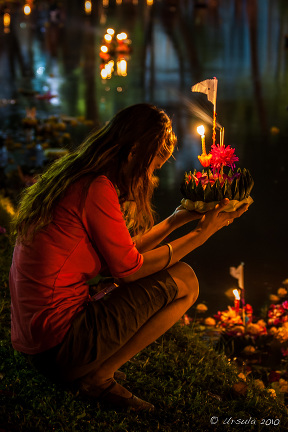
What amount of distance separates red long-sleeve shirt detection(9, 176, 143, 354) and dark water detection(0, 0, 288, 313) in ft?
5.74

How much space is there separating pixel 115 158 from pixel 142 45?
9.91m

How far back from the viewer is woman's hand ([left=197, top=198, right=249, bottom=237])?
9.51 feet

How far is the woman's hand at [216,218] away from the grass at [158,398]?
699 mm

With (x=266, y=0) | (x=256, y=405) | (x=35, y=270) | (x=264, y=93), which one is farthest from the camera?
(x=266, y=0)

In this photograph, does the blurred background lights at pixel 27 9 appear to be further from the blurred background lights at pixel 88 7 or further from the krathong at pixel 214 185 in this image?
the krathong at pixel 214 185

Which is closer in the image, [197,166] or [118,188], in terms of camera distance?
[118,188]

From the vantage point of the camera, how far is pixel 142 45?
12055 mm

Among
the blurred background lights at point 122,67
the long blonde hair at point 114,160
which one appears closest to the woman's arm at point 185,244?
the long blonde hair at point 114,160

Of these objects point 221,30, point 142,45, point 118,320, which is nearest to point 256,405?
point 118,320

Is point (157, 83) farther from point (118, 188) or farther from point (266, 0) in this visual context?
point (266, 0)

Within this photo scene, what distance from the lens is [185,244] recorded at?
9.18 ft

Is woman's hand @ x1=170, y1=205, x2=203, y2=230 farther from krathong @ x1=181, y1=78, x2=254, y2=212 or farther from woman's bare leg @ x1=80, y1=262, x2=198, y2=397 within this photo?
woman's bare leg @ x1=80, y1=262, x2=198, y2=397

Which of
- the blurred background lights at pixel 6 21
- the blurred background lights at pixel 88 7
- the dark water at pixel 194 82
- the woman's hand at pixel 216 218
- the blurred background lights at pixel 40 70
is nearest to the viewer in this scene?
the woman's hand at pixel 216 218

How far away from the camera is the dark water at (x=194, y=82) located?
16.2 ft
